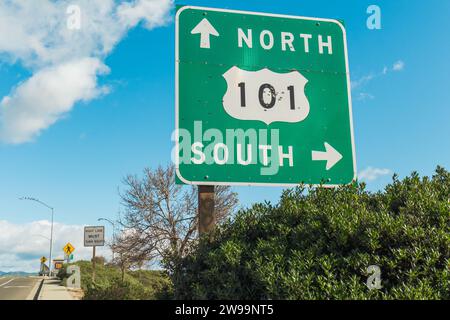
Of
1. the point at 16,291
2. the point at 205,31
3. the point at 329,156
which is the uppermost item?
the point at 205,31

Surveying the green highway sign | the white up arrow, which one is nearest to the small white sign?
the green highway sign

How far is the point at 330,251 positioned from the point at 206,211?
219 cm

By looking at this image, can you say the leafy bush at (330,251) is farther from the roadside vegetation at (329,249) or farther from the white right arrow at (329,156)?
the white right arrow at (329,156)

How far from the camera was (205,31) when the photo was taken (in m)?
6.43

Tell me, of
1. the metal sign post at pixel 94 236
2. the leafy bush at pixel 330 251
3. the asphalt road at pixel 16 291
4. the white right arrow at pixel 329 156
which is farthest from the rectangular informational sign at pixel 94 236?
the leafy bush at pixel 330 251

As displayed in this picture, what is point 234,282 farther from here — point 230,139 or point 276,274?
point 230,139

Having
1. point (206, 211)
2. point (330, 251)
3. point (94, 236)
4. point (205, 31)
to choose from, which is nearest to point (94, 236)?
point (94, 236)

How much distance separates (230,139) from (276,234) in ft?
7.03

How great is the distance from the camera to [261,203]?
4910 millimetres

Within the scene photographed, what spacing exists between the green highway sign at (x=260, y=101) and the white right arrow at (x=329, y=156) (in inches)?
0.6

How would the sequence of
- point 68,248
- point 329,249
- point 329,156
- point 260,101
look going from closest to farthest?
point 329,249, point 260,101, point 329,156, point 68,248

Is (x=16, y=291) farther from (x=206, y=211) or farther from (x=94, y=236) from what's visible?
(x=206, y=211)

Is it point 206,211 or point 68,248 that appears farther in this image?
point 68,248
